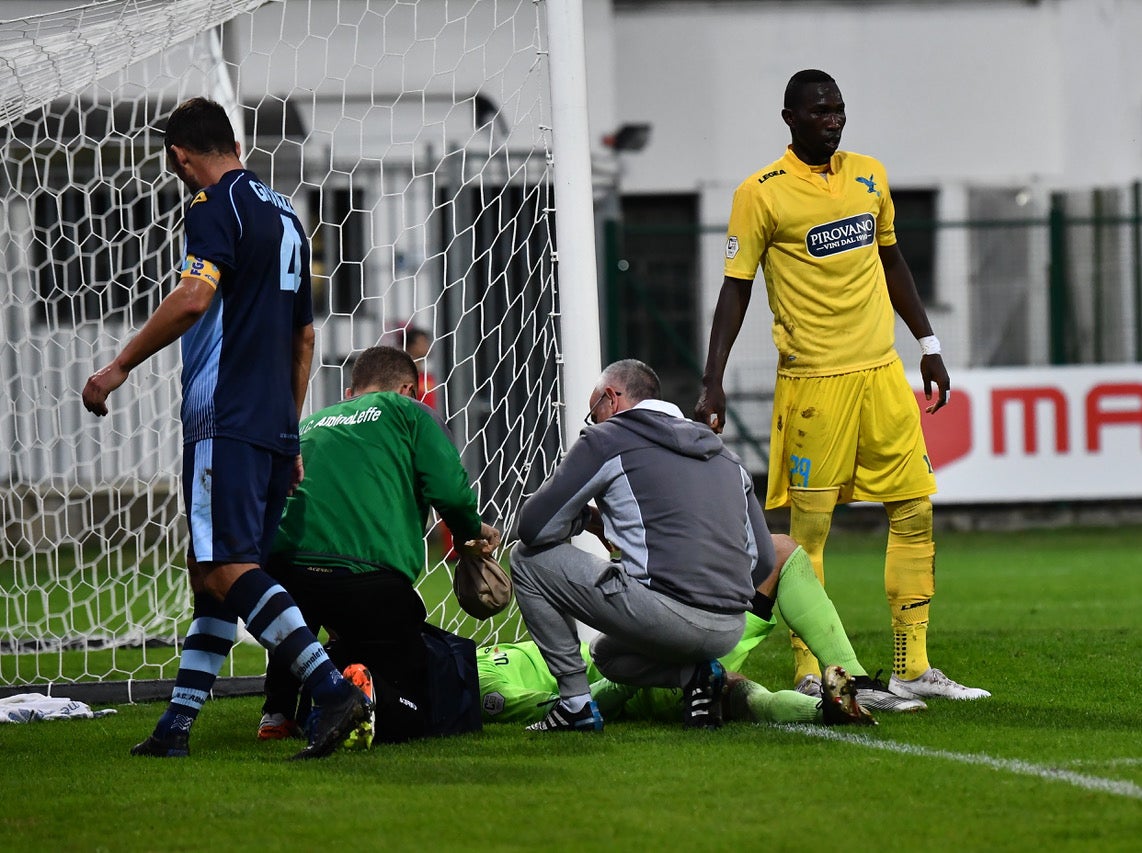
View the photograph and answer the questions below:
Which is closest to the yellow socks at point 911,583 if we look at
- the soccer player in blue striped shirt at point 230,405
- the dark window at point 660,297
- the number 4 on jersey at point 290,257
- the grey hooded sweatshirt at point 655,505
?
the grey hooded sweatshirt at point 655,505

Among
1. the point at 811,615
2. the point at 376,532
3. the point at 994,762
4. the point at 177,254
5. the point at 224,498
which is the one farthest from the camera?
the point at 177,254

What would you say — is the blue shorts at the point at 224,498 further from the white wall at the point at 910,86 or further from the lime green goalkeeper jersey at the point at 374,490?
the white wall at the point at 910,86

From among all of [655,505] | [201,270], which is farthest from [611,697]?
[201,270]

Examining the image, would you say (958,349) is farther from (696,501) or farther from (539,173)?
(696,501)

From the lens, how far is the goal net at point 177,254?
21.5 feet

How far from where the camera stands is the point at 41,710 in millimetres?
5590

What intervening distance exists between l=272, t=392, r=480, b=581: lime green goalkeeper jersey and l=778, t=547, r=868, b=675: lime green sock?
40.3 inches

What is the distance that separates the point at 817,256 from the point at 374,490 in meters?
1.77

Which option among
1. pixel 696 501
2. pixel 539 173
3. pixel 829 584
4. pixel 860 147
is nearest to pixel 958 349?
pixel 860 147

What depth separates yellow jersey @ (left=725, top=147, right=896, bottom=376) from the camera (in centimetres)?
538

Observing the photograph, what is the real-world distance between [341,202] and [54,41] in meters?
6.53

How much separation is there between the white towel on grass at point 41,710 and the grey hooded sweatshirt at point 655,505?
1.99 meters

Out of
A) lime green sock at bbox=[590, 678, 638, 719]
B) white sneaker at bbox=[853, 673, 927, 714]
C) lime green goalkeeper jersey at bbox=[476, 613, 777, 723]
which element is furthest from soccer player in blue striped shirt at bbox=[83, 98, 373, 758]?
white sneaker at bbox=[853, 673, 927, 714]

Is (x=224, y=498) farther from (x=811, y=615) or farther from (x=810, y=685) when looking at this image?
(x=810, y=685)
